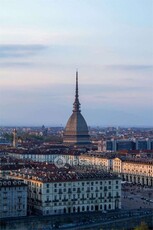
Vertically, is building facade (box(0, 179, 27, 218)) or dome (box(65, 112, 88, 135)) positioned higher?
dome (box(65, 112, 88, 135))

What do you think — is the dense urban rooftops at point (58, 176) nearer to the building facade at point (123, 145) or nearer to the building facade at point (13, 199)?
the building facade at point (13, 199)

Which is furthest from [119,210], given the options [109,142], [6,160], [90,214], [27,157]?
[109,142]

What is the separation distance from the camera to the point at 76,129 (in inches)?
2286

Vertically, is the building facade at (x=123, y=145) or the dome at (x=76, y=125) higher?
the dome at (x=76, y=125)

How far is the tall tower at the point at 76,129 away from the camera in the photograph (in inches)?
Result: 2290

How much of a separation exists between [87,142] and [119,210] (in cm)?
3361

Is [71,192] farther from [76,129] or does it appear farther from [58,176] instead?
[76,129]

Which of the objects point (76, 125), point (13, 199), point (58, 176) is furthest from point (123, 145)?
point (13, 199)

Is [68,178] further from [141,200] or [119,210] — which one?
[141,200]

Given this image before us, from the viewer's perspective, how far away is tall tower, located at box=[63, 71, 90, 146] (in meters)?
58.2

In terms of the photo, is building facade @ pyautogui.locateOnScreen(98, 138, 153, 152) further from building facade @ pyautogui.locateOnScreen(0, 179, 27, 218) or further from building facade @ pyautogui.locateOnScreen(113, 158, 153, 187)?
building facade @ pyautogui.locateOnScreen(0, 179, 27, 218)

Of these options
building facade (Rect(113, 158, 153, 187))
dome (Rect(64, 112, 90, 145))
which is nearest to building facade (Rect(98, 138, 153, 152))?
dome (Rect(64, 112, 90, 145))

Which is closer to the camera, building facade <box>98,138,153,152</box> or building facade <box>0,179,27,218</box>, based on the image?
building facade <box>0,179,27,218</box>

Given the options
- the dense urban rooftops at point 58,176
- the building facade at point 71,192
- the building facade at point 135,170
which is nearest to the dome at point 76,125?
the building facade at point 135,170
